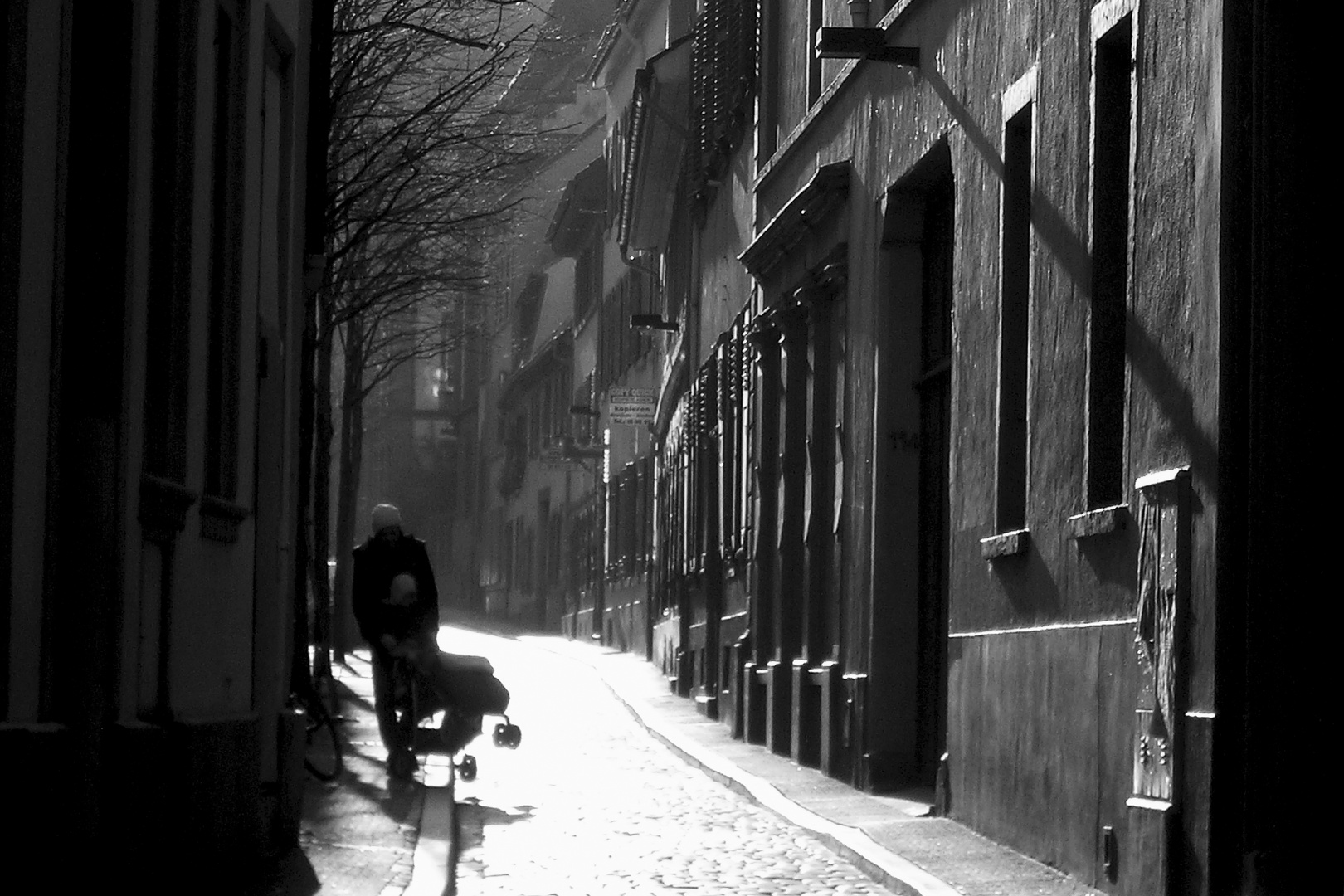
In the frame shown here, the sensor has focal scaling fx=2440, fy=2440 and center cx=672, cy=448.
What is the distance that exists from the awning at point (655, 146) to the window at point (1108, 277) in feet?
59.1

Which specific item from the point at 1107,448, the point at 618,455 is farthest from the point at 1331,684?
the point at 618,455

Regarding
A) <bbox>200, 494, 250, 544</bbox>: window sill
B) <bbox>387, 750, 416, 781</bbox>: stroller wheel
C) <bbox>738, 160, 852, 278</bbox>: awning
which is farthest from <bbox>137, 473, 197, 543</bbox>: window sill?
<bbox>738, 160, 852, 278</bbox>: awning

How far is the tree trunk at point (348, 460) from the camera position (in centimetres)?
3086

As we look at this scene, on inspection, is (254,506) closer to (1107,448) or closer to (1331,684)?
(1107,448)

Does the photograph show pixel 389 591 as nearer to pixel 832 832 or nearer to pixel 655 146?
pixel 832 832

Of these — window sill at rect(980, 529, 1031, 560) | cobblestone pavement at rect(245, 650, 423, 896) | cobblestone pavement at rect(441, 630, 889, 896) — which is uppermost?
window sill at rect(980, 529, 1031, 560)

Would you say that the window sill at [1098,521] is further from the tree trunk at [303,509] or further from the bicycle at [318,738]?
the tree trunk at [303,509]

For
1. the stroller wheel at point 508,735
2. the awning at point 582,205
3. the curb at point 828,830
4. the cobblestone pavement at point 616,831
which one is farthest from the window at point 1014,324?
the awning at point 582,205

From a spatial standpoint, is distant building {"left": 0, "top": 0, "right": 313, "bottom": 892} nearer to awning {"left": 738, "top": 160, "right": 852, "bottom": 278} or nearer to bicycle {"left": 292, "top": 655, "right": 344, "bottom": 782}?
bicycle {"left": 292, "top": 655, "right": 344, "bottom": 782}

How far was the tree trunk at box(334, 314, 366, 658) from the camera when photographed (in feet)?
101

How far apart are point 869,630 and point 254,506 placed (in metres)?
4.72

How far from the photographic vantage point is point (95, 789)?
8.03 m

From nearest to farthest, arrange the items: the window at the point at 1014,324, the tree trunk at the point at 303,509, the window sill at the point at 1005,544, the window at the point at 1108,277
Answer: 1. the window at the point at 1108,277
2. the window sill at the point at 1005,544
3. the window at the point at 1014,324
4. the tree trunk at the point at 303,509

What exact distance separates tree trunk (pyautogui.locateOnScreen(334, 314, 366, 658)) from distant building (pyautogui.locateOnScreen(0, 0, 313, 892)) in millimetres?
16780
